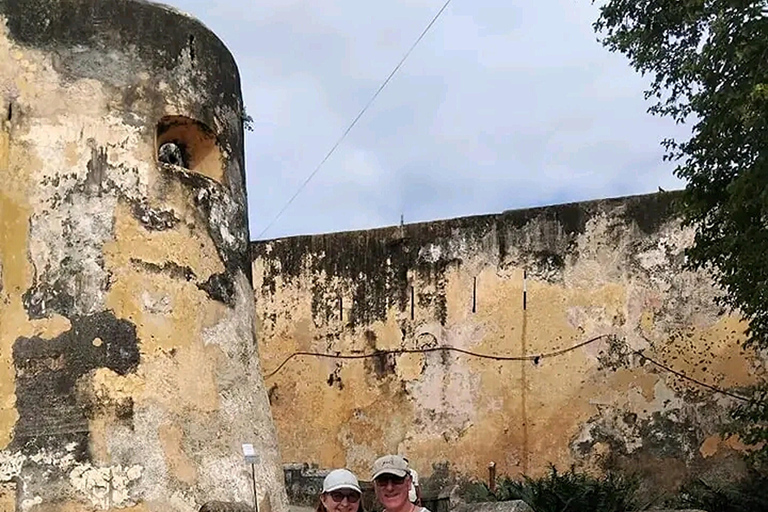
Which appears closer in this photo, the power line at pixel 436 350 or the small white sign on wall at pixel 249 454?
the small white sign on wall at pixel 249 454

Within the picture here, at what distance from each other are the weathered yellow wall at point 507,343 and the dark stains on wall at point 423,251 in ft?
0.06

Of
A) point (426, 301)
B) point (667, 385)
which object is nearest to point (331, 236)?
point (426, 301)

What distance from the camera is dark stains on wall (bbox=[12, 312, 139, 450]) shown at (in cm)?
743

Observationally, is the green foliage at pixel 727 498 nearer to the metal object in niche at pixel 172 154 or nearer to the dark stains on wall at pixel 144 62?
the dark stains on wall at pixel 144 62

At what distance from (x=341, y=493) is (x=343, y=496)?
0.01 meters

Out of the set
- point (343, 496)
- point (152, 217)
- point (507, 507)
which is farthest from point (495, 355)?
point (343, 496)

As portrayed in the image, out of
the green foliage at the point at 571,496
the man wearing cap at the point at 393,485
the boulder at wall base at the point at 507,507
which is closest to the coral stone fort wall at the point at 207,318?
the green foliage at the point at 571,496

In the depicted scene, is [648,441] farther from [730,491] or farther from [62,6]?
[62,6]

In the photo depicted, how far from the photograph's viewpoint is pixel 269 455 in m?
8.48

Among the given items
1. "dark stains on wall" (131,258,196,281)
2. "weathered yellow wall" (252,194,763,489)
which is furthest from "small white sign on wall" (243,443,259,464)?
"weathered yellow wall" (252,194,763,489)

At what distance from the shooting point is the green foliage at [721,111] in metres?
6.67

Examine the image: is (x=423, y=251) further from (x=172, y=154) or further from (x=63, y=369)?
(x=63, y=369)

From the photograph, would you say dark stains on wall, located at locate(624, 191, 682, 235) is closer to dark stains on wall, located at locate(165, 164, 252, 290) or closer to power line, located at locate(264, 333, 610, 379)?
power line, located at locate(264, 333, 610, 379)

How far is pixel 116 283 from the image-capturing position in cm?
780
